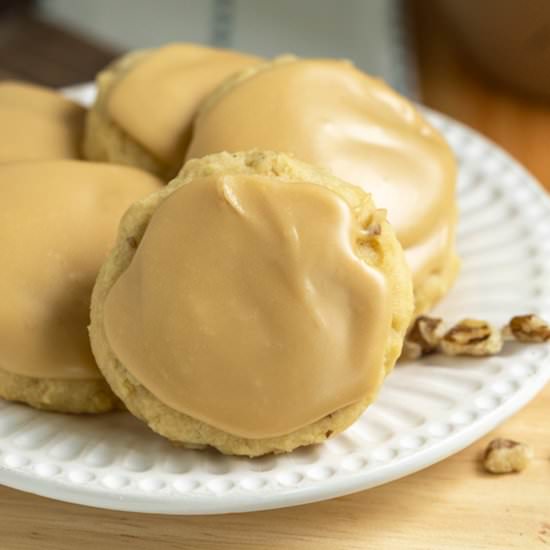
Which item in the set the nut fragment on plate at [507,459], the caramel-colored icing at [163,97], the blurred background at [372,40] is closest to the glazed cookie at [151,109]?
the caramel-colored icing at [163,97]

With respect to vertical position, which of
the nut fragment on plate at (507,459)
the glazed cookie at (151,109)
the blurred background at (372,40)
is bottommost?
the blurred background at (372,40)

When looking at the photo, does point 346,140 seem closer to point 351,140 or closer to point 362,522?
point 351,140

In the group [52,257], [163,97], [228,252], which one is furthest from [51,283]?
[163,97]

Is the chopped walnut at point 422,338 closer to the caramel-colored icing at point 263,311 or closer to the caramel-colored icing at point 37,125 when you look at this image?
the caramel-colored icing at point 263,311

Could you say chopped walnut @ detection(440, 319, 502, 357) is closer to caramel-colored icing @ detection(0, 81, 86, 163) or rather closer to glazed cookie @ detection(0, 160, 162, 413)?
glazed cookie @ detection(0, 160, 162, 413)

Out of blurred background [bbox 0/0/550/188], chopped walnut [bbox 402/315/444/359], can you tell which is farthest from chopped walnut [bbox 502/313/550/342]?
blurred background [bbox 0/0/550/188]

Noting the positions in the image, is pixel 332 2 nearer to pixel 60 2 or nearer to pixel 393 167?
pixel 60 2

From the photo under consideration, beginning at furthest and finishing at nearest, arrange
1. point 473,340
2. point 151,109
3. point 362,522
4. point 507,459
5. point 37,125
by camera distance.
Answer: point 37,125 → point 151,109 → point 473,340 → point 507,459 → point 362,522
